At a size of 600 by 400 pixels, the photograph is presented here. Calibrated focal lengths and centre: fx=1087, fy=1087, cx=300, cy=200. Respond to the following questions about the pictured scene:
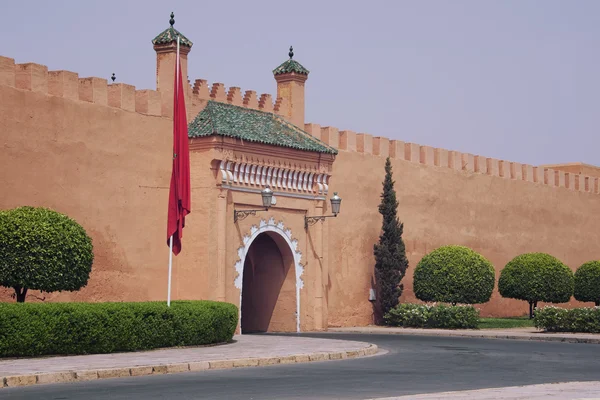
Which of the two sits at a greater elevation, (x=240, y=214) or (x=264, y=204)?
(x=264, y=204)

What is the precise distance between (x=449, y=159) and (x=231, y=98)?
983 cm

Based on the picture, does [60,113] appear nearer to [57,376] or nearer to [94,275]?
[94,275]

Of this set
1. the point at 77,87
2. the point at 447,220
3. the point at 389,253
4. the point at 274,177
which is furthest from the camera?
the point at 447,220

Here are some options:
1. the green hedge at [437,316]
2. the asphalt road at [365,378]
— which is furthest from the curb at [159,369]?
the green hedge at [437,316]

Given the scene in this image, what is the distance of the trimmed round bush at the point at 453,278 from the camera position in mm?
29406

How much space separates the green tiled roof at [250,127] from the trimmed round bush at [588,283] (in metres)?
11.7

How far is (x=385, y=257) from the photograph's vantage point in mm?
29312

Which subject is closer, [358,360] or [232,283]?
[358,360]

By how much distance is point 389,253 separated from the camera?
29.2 metres

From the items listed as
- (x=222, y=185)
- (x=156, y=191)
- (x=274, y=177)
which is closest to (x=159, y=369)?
(x=156, y=191)

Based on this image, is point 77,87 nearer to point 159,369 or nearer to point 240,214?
point 240,214

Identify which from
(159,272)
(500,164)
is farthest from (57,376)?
(500,164)

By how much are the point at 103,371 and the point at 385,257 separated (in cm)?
1654

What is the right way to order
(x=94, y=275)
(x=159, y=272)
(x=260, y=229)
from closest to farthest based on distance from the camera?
(x=94, y=275), (x=159, y=272), (x=260, y=229)
